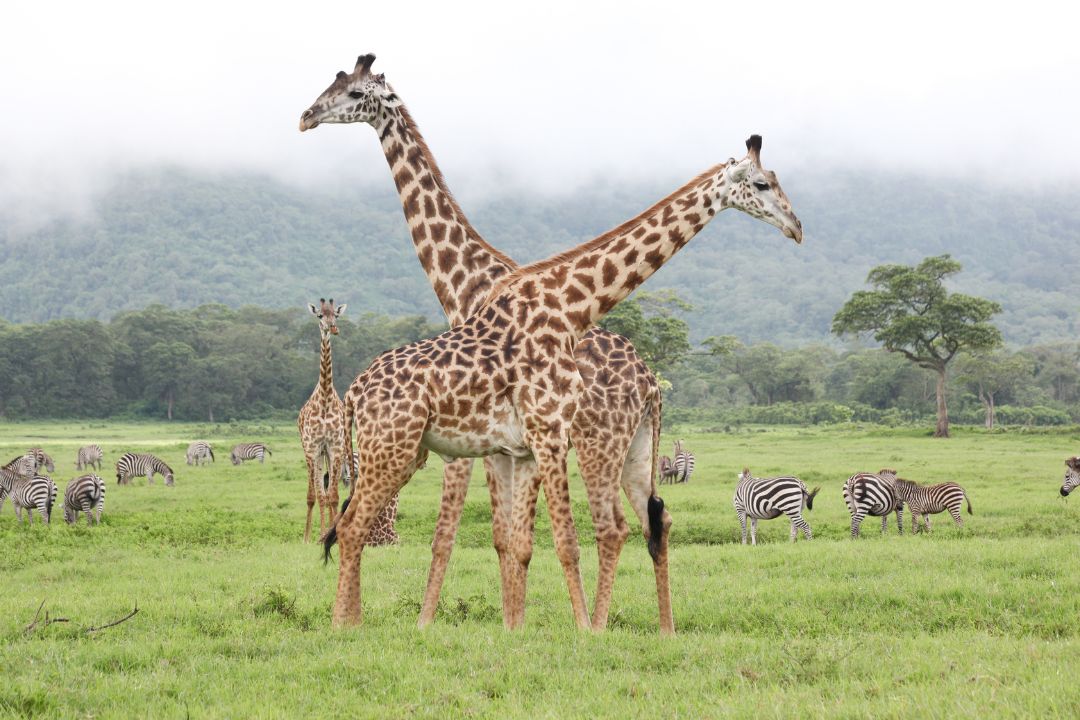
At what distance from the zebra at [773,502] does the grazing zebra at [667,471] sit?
859 cm

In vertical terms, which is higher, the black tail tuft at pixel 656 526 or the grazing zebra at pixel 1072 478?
the black tail tuft at pixel 656 526

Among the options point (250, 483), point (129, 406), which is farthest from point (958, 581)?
point (129, 406)

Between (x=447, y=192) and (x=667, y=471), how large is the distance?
51.0 ft

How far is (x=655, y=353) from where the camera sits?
40406 mm

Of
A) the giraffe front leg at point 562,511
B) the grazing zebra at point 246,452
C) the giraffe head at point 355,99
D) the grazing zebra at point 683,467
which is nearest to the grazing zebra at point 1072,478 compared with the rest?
the grazing zebra at point 683,467

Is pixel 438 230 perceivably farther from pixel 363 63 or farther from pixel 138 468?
pixel 138 468

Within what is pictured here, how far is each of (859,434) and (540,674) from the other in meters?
36.3

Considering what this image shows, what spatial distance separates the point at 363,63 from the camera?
796 cm

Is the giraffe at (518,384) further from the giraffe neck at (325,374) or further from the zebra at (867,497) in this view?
the zebra at (867,497)

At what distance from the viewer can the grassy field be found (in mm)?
4887

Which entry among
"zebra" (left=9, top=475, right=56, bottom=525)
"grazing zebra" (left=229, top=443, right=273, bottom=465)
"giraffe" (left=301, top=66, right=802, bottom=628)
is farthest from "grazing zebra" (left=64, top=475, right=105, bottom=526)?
"grazing zebra" (left=229, top=443, right=273, bottom=465)

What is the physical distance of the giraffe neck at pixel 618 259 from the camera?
6828mm

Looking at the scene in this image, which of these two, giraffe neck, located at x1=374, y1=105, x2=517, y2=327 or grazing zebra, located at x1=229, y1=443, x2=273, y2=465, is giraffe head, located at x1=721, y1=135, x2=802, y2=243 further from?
grazing zebra, located at x1=229, y1=443, x2=273, y2=465

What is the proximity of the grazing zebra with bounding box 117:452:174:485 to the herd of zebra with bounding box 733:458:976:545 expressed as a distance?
49.7 feet
